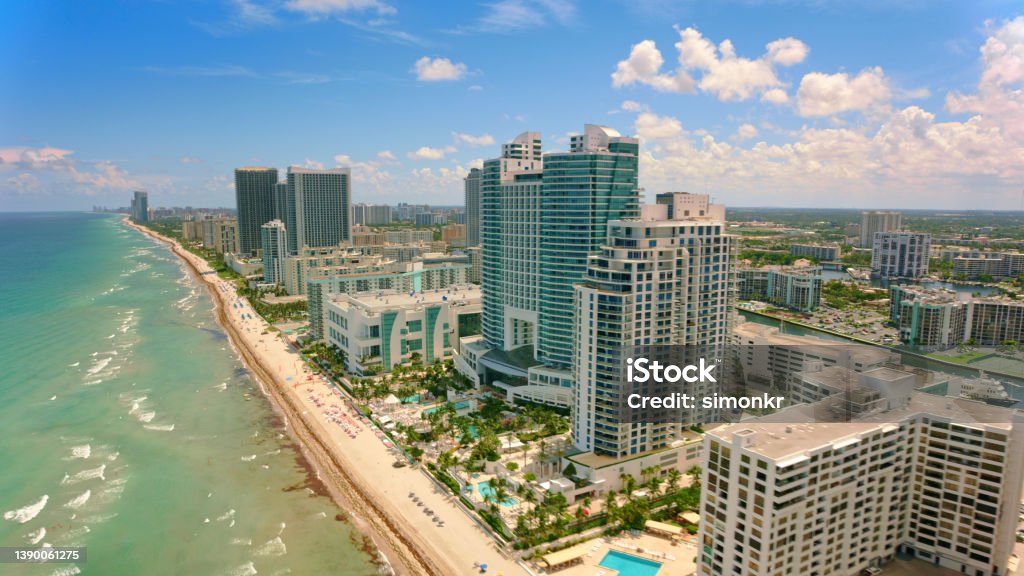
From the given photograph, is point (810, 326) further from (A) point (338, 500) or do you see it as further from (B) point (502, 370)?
(A) point (338, 500)

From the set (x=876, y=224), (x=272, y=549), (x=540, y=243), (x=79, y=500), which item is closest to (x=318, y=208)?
(x=540, y=243)

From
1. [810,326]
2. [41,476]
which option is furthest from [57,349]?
[810,326]

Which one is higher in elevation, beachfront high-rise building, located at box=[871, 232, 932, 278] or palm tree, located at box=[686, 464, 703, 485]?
beachfront high-rise building, located at box=[871, 232, 932, 278]

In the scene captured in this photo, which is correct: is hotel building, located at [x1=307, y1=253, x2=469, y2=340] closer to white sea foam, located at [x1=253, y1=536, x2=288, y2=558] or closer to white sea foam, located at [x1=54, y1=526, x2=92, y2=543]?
white sea foam, located at [x1=54, y1=526, x2=92, y2=543]

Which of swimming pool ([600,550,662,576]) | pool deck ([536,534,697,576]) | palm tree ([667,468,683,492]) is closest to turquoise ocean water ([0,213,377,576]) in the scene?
pool deck ([536,534,697,576])

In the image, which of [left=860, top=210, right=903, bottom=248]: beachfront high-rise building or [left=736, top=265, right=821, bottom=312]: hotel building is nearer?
[left=736, top=265, right=821, bottom=312]: hotel building

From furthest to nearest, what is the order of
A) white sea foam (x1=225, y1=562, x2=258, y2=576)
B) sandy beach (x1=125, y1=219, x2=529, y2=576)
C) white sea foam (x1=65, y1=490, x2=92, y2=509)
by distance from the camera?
white sea foam (x1=65, y1=490, x2=92, y2=509) < sandy beach (x1=125, y1=219, x2=529, y2=576) < white sea foam (x1=225, y1=562, x2=258, y2=576)
